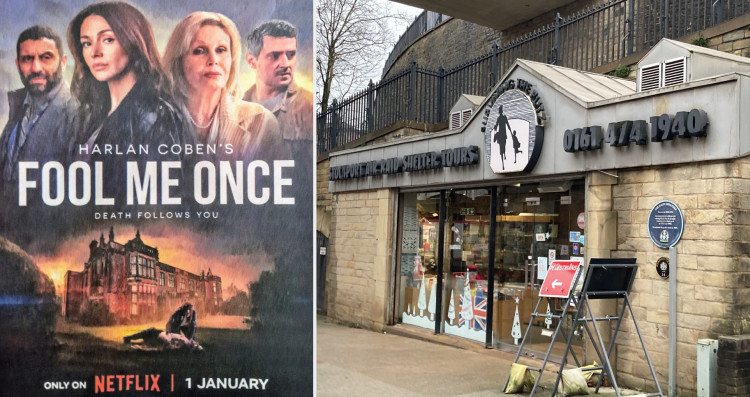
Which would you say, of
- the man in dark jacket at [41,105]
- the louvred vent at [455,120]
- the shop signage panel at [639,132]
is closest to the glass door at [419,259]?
the louvred vent at [455,120]

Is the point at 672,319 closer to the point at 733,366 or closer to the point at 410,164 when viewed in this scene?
the point at 733,366

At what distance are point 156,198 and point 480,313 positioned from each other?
8127mm

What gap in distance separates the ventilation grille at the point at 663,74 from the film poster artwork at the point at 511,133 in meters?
1.35

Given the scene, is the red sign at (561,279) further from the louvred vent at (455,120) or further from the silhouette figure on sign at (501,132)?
the louvred vent at (455,120)

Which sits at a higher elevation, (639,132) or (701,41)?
(701,41)

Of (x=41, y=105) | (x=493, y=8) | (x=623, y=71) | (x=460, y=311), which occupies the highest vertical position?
(x=493, y=8)

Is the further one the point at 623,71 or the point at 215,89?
the point at 623,71

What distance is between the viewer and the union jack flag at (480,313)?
393 inches

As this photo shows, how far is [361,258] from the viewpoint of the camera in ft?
41.8

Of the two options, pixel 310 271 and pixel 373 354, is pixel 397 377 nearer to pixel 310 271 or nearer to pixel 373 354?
pixel 373 354

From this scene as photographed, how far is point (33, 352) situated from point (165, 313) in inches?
19.2

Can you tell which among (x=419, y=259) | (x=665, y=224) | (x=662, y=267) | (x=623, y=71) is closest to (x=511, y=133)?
(x=623, y=71)

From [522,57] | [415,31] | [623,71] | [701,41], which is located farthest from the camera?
[415,31]

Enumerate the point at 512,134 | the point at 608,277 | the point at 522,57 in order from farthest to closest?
the point at 522,57
the point at 512,134
the point at 608,277
